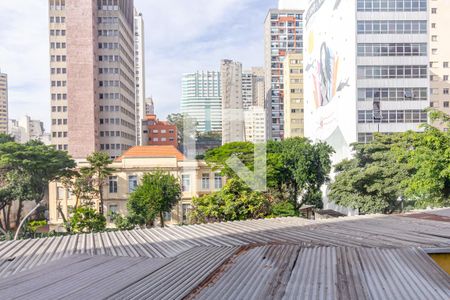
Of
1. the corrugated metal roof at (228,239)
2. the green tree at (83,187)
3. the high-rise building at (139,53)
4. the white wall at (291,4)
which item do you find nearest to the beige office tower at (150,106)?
the high-rise building at (139,53)

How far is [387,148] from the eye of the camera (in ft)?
60.7

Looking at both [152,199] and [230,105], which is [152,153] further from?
[230,105]

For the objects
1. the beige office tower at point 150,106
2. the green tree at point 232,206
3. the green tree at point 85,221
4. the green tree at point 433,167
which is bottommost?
the green tree at point 85,221

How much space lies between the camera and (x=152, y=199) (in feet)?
61.5

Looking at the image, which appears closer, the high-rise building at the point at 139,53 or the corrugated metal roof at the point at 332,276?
the corrugated metal roof at the point at 332,276

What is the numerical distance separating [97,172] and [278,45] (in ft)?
139

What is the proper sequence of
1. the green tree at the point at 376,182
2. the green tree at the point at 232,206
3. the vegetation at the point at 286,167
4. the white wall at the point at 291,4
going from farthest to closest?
1. the white wall at the point at 291,4
2. the vegetation at the point at 286,167
3. the green tree at the point at 376,182
4. the green tree at the point at 232,206

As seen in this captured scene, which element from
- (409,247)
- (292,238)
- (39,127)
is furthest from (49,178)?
(39,127)

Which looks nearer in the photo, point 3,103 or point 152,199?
point 152,199

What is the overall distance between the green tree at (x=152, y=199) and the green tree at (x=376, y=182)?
329 inches

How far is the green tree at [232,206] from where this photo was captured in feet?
46.5

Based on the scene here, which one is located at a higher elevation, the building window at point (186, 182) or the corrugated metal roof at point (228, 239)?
the corrugated metal roof at point (228, 239)

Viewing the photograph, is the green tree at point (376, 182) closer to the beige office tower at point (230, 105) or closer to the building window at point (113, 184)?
the beige office tower at point (230, 105)

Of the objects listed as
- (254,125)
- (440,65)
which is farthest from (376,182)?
(440,65)
